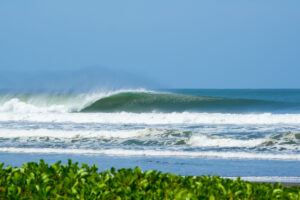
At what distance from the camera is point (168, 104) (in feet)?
111

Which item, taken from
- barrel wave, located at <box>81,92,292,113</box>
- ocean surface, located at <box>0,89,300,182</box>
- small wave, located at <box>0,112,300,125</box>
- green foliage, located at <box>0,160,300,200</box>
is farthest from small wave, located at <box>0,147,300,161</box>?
barrel wave, located at <box>81,92,292,113</box>

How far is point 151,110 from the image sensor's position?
3194 centimetres

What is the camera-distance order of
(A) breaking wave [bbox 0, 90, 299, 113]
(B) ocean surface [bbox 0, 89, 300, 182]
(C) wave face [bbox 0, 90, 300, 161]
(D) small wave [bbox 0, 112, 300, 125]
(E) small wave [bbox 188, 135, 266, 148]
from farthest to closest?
1. (A) breaking wave [bbox 0, 90, 299, 113]
2. (D) small wave [bbox 0, 112, 300, 125]
3. (E) small wave [bbox 188, 135, 266, 148]
4. (C) wave face [bbox 0, 90, 300, 161]
5. (B) ocean surface [bbox 0, 89, 300, 182]

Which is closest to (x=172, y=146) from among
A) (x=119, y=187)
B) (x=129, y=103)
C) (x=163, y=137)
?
(x=163, y=137)

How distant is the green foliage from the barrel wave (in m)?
27.5

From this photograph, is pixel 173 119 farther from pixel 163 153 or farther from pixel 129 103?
pixel 129 103

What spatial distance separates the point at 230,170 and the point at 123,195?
17.6 feet

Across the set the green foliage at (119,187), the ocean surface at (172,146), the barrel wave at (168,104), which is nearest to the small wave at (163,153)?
the ocean surface at (172,146)

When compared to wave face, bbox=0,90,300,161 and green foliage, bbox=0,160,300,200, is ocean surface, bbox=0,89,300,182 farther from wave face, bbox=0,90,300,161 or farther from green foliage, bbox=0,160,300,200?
green foliage, bbox=0,160,300,200

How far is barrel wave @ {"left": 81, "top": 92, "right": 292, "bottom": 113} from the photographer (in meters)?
32.4

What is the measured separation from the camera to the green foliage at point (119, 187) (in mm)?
3170

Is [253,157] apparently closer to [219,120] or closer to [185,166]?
[185,166]

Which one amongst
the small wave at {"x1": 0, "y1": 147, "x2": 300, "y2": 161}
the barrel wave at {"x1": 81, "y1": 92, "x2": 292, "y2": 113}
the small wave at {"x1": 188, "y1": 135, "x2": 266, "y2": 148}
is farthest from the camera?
the barrel wave at {"x1": 81, "y1": 92, "x2": 292, "y2": 113}

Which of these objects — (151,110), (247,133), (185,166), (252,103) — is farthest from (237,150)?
(252,103)
